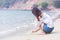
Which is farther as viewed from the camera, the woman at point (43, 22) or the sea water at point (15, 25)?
the sea water at point (15, 25)

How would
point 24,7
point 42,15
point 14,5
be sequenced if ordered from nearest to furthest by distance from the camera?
1. point 42,15
2. point 24,7
3. point 14,5

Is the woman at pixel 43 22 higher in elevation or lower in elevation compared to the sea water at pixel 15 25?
higher

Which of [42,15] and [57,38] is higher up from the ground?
[42,15]

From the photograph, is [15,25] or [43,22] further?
[15,25]

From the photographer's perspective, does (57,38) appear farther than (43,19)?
No

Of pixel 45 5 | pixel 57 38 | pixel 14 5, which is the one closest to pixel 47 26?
pixel 57 38

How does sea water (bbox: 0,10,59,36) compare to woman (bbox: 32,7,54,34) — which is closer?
woman (bbox: 32,7,54,34)

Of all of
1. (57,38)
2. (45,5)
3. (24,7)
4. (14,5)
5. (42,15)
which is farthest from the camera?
(14,5)

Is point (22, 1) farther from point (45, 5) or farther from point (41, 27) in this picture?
point (41, 27)

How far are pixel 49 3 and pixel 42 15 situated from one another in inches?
1950

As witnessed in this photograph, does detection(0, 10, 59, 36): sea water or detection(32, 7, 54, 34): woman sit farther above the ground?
detection(32, 7, 54, 34): woman

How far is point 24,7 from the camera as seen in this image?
2242 inches

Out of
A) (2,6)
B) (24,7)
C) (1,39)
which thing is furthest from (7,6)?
(1,39)

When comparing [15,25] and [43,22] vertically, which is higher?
[43,22]
